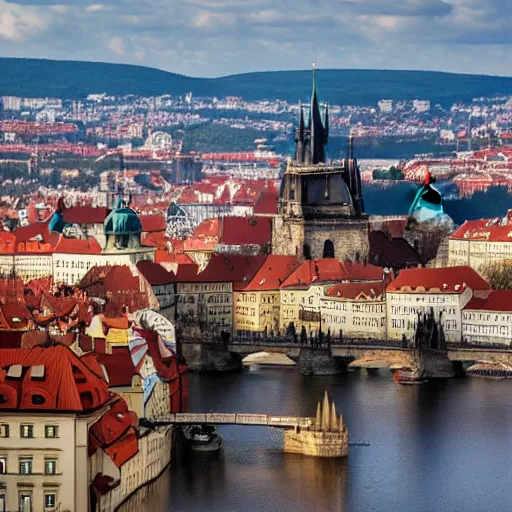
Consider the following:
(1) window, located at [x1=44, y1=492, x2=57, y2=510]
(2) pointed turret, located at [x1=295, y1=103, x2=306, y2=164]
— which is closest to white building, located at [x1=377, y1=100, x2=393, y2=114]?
(2) pointed turret, located at [x1=295, y1=103, x2=306, y2=164]

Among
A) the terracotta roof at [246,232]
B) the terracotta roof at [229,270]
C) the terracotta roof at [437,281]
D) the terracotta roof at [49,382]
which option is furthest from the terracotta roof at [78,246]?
the terracotta roof at [49,382]

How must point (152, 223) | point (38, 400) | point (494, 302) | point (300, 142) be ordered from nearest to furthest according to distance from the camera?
1. point (38, 400)
2. point (494, 302)
3. point (300, 142)
4. point (152, 223)

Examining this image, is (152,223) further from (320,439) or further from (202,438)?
(320,439)

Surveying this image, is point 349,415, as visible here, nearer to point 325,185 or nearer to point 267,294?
point 267,294

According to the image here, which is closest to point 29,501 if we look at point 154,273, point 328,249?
point 154,273

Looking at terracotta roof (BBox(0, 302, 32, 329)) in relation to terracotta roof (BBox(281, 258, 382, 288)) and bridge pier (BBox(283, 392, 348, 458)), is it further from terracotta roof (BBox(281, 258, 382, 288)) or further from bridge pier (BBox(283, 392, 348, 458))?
terracotta roof (BBox(281, 258, 382, 288))

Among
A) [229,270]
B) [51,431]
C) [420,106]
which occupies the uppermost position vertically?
[420,106]
